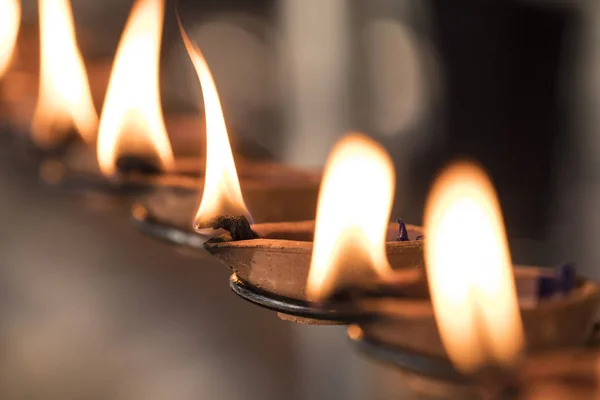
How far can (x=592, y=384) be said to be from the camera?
0.21 meters

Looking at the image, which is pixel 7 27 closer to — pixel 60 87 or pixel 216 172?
pixel 60 87

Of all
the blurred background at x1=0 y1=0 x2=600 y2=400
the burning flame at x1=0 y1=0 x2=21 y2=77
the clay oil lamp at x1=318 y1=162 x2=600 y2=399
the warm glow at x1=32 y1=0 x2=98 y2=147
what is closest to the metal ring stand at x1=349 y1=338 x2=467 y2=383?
the clay oil lamp at x1=318 y1=162 x2=600 y2=399

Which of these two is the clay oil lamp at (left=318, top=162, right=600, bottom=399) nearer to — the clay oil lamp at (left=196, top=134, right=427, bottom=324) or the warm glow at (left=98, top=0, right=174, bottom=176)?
the clay oil lamp at (left=196, top=134, right=427, bottom=324)

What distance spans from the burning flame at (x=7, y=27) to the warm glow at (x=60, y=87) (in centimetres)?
10

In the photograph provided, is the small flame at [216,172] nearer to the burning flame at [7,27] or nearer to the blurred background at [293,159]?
the burning flame at [7,27]

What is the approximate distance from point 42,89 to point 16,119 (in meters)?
0.14

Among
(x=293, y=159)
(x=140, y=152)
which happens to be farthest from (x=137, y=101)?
(x=293, y=159)

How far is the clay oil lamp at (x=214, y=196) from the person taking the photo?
0.35 metres

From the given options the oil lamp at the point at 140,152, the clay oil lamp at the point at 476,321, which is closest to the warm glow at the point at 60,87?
the oil lamp at the point at 140,152

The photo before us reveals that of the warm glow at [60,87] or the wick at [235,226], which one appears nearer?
the wick at [235,226]

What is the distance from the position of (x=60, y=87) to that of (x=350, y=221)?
0.44 meters

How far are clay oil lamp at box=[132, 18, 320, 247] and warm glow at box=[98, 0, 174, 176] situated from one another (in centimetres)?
4

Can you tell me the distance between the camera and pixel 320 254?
0.90 feet

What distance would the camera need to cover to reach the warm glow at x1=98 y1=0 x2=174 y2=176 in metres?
0.49
